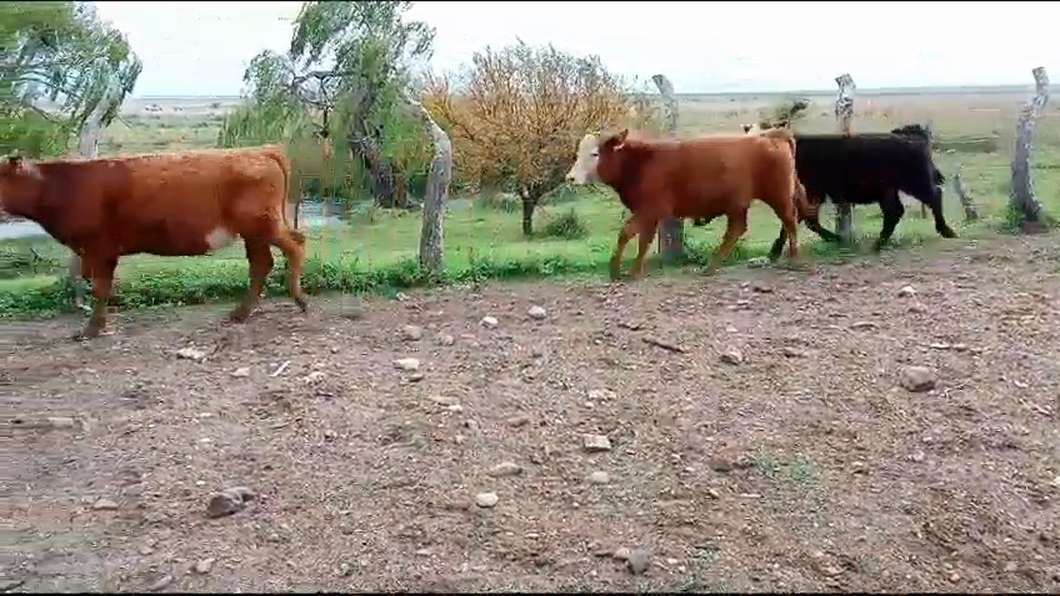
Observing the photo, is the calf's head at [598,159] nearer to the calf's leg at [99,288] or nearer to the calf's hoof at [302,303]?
the calf's hoof at [302,303]

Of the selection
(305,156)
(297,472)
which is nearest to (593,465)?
(297,472)

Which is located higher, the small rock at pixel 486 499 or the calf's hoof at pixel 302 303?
the calf's hoof at pixel 302 303

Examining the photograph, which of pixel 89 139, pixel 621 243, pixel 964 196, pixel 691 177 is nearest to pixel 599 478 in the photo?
pixel 621 243

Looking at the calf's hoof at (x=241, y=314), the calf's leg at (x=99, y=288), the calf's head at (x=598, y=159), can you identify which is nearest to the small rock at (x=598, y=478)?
the calf's hoof at (x=241, y=314)

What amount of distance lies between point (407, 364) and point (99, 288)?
7.78 ft

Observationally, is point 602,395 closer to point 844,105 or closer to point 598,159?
point 598,159

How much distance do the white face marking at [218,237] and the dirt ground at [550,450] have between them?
56 centimetres

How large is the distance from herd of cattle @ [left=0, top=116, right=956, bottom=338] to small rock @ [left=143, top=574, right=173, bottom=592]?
3.63 metres

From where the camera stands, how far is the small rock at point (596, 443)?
505cm

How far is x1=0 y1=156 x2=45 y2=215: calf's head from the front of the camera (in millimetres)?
6820

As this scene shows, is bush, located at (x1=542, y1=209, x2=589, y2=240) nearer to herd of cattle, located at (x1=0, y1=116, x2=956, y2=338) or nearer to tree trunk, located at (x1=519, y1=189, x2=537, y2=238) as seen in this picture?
tree trunk, located at (x1=519, y1=189, x2=537, y2=238)

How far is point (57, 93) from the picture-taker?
8.66 meters

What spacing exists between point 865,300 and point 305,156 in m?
5.24

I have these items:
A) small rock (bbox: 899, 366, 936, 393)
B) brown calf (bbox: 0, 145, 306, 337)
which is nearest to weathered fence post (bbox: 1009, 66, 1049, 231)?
small rock (bbox: 899, 366, 936, 393)
